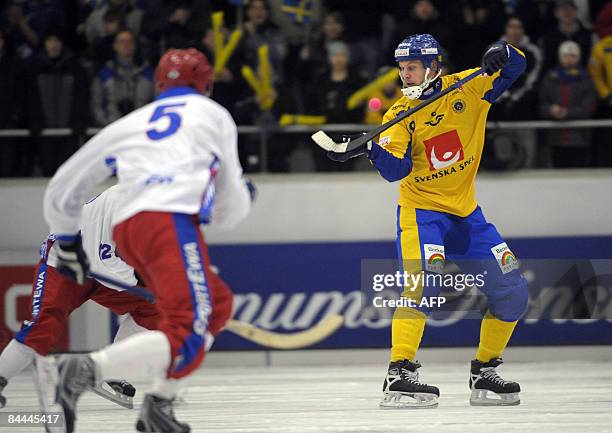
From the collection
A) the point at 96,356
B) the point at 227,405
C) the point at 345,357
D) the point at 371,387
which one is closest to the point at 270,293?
the point at 345,357

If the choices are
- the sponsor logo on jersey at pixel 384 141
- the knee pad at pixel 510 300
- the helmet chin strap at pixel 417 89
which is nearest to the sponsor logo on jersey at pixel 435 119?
the helmet chin strap at pixel 417 89

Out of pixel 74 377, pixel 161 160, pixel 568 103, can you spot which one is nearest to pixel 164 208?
pixel 161 160

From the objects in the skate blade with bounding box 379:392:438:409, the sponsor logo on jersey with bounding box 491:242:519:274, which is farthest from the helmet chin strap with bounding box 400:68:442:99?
the skate blade with bounding box 379:392:438:409

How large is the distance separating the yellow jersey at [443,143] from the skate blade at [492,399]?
1002 mm

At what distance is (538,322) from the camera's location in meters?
9.30

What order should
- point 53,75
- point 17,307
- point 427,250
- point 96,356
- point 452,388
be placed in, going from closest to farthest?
point 96,356
point 427,250
point 452,388
point 17,307
point 53,75

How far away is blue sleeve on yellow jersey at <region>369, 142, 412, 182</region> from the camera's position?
6.48 metres

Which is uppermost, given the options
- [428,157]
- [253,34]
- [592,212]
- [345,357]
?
[253,34]

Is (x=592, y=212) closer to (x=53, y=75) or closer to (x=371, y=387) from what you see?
(x=371, y=387)

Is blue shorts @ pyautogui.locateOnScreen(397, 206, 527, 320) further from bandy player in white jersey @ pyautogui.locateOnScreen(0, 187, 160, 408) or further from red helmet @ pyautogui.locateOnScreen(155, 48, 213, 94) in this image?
red helmet @ pyautogui.locateOnScreen(155, 48, 213, 94)

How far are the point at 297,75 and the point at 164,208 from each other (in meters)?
5.31

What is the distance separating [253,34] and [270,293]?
2176 millimetres

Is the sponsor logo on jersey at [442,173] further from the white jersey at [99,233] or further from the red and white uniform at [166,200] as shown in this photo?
the red and white uniform at [166,200]

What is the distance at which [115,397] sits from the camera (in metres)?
6.74
